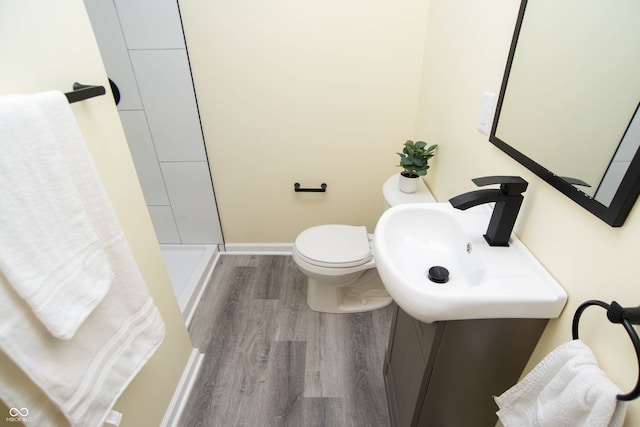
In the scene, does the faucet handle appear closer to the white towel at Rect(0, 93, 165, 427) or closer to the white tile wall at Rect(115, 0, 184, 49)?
the white towel at Rect(0, 93, 165, 427)

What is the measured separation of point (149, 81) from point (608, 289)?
6.83ft

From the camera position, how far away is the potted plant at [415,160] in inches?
55.8

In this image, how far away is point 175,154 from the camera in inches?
74.2

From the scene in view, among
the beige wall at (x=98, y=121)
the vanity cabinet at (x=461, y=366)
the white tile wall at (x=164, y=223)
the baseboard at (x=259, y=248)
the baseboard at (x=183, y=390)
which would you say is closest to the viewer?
the beige wall at (x=98, y=121)

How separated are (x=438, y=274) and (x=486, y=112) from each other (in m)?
0.58

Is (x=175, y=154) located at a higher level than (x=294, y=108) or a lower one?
lower

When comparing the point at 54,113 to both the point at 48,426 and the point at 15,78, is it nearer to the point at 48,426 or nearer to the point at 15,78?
the point at 15,78

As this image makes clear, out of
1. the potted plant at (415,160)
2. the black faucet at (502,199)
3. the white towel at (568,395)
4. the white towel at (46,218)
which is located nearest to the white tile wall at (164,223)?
the white towel at (46,218)

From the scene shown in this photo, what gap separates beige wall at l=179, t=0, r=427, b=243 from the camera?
155 centimetres

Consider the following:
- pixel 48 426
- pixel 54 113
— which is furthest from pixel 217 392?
pixel 54 113

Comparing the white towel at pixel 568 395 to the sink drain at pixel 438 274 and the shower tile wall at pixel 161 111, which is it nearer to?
the sink drain at pixel 438 274

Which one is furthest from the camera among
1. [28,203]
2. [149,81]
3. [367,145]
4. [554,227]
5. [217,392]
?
[367,145]

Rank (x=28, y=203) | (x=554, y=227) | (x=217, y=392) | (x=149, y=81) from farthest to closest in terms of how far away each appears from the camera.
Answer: (x=149, y=81) → (x=217, y=392) → (x=554, y=227) → (x=28, y=203)

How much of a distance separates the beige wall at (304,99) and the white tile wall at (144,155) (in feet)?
1.21
